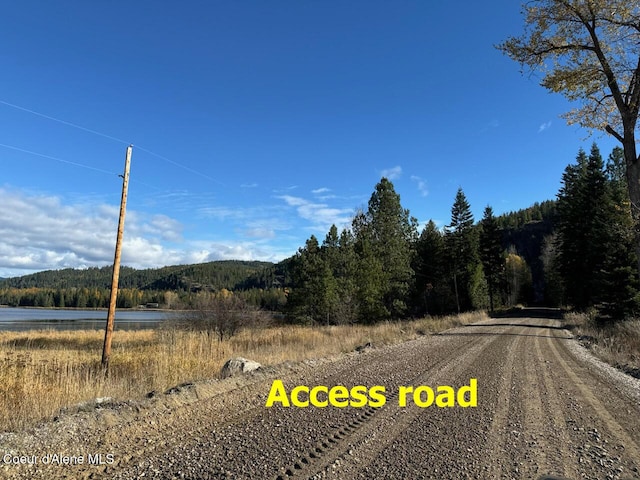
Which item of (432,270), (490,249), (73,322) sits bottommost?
(73,322)

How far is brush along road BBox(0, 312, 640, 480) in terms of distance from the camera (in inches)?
147

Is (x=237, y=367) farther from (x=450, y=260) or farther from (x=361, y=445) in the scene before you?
(x=450, y=260)

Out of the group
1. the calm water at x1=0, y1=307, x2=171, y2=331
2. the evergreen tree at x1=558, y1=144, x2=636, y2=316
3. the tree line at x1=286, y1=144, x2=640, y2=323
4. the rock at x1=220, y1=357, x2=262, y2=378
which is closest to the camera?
the rock at x1=220, y1=357, x2=262, y2=378

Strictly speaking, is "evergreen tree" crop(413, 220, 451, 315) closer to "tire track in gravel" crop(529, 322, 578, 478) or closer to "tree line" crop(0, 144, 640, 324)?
"tree line" crop(0, 144, 640, 324)

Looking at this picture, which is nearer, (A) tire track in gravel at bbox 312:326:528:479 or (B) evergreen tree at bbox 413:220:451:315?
(A) tire track in gravel at bbox 312:326:528:479

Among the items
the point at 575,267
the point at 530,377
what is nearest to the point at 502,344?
the point at 530,377

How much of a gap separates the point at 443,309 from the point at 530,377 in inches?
1909

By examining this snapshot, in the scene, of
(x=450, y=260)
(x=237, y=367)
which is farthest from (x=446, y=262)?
(x=237, y=367)

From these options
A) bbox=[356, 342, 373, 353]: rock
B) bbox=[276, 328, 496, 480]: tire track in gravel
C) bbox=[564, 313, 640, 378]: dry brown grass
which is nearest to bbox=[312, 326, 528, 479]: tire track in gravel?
bbox=[276, 328, 496, 480]: tire track in gravel

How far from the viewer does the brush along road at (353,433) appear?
3.74 metres

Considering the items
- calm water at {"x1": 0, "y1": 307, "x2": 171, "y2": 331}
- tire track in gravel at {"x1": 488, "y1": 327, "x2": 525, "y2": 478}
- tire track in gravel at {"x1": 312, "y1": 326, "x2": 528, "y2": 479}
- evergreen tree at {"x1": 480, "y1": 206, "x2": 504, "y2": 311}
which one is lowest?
calm water at {"x1": 0, "y1": 307, "x2": 171, "y2": 331}

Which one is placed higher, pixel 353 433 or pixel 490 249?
pixel 490 249

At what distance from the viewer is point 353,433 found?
4684 millimetres

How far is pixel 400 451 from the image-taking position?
4129mm
